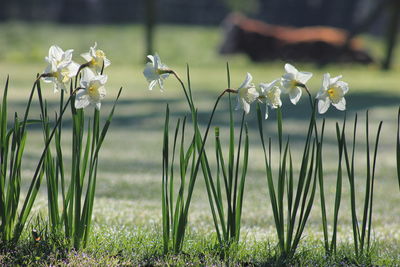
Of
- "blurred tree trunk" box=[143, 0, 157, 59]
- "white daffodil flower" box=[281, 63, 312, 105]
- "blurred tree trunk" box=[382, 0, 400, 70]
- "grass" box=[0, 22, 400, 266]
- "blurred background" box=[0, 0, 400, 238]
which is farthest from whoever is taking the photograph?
"blurred tree trunk" box=[143, 0, 157, 59]

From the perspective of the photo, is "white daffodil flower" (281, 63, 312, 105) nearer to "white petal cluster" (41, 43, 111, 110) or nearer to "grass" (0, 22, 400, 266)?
"grass" (0, 22, 400, 266)

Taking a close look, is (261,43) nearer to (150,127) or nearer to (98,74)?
(150,127)

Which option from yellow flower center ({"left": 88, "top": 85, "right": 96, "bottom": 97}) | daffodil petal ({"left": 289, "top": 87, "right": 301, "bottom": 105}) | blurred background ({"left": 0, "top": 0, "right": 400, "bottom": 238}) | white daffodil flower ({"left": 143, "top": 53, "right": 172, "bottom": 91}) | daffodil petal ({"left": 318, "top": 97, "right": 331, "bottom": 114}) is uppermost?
white daffodil flower ({"left": 143, "top": 53, "right": 172, "bottom": 91})

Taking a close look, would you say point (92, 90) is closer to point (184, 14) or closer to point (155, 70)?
point (155, 70)

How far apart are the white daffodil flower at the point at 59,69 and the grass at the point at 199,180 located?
0.66 meters

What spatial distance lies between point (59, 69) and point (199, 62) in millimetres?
18301

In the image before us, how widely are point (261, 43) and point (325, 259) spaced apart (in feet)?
60.9

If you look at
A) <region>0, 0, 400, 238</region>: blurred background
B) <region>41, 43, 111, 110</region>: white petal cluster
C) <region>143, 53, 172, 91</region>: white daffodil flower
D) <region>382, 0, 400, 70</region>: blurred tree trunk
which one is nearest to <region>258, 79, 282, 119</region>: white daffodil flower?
<region>143, 53, 172, 91</region>: white daffodil flower

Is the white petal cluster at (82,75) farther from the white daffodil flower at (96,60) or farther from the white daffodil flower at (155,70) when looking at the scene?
the white daffodil flower at (155,70)

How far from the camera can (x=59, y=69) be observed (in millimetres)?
2611

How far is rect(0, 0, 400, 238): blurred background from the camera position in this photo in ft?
17.5

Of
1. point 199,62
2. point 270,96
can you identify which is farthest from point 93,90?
point 199,62

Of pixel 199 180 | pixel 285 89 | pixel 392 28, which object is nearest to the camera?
pixel 285 89

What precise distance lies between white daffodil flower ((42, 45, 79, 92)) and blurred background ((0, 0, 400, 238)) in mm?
1337
